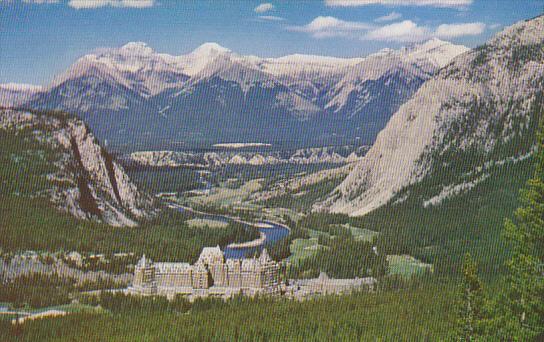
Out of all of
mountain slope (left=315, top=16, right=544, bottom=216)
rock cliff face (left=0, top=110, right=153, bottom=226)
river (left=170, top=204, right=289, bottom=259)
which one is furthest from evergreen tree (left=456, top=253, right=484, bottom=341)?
mountain slope (left=315, top=16, right=544, bottom=216)

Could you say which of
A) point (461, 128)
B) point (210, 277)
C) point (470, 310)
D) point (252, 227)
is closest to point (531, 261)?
point (470, 310)

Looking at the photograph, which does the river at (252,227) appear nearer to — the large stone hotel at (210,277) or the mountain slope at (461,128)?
the mountain slope at (461,128)

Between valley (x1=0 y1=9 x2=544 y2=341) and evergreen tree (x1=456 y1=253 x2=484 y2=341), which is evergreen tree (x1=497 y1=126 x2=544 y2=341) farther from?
evergreen tree (x1=456 y1=253 x2=484 y2=341)

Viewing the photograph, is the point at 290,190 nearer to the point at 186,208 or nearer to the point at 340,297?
the point at 186,208

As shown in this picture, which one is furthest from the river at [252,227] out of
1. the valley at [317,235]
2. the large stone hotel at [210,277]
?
the large stone hotel at [210,277]

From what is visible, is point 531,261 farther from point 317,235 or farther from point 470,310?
point 317,235
